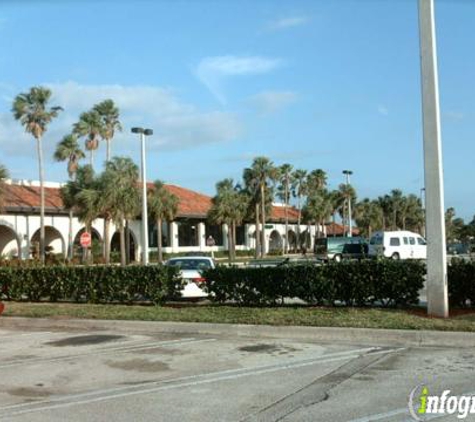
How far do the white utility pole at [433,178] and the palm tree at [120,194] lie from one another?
31.8m

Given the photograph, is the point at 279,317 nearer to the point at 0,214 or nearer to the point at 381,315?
the point at 381,315

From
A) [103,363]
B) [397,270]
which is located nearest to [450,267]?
[397,270]

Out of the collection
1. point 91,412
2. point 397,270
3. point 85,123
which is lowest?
point 91,412

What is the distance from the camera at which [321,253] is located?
4447cm

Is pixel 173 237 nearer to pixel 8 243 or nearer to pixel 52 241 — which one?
pixel 52 241

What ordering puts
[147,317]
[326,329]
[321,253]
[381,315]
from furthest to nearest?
[321,253], [147,317], [381,315], [326,329]

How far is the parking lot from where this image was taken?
6.33m

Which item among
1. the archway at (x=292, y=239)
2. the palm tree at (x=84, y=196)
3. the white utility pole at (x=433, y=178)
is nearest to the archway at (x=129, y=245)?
the palm tree at (x=84, y=196)

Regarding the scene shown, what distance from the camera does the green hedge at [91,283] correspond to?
15016 millimetres

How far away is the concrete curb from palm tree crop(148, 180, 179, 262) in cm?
3657

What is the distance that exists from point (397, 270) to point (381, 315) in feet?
5.08

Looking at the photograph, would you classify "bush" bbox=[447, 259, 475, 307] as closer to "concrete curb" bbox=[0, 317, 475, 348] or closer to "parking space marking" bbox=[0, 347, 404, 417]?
"concrete curb" bbox=[0, 317, 475, 348]

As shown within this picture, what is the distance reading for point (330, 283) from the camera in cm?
1348

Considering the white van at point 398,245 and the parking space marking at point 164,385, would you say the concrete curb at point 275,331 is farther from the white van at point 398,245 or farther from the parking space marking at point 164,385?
the white van at point 398,245
